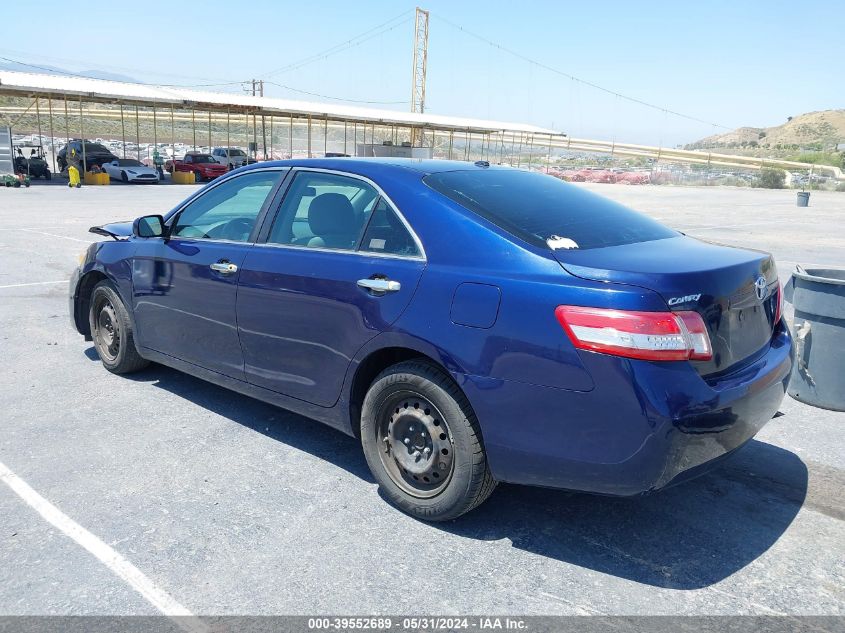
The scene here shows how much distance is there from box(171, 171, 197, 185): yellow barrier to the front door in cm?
3094

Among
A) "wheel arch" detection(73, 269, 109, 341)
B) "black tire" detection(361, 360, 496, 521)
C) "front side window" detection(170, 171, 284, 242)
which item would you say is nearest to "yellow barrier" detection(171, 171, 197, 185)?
"wheel arch" detection(73, 269, 109, 341)

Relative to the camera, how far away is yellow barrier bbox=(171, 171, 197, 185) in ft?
111

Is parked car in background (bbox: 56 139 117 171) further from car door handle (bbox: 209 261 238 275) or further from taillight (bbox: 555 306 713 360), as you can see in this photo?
taillight (bbox: 555 306 713 360)

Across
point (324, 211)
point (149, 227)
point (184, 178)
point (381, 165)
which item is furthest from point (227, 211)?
point (184, 178)

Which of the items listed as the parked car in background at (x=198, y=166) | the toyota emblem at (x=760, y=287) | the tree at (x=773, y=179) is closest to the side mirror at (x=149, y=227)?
the toyota emblem at (x=760, y=287)

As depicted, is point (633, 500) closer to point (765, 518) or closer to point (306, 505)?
point (765, 518)

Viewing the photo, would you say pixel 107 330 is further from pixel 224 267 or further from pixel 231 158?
pixel 231 158

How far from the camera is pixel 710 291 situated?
9.55ft

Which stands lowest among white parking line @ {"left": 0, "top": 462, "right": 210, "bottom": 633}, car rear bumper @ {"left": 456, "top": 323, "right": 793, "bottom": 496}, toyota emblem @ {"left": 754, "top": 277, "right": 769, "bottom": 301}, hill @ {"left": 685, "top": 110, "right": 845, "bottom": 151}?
white parking line @ {"left": 0, "top": 462, "right": 210, "bottom": 633}

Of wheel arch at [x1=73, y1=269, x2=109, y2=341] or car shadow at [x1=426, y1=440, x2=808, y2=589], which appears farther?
wheel arch at [x1=73, y1=269, x2=109, y2=341]

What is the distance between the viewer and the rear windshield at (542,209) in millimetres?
3312

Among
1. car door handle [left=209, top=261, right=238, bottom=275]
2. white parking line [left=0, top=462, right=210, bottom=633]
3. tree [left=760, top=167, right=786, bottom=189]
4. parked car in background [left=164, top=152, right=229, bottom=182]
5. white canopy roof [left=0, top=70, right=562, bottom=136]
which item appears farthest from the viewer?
tree [left=760, top=167, right=786, bottom=189]

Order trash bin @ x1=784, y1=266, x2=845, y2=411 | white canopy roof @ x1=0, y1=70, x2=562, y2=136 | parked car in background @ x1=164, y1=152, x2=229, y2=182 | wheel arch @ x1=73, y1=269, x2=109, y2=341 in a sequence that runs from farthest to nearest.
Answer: parked car in background @ x1=164, y1=152, x2=229, y2=182, white canopy roof @ x1=0, y1=70, x2=562, y2=136, wheel arch @ x1=73, y1=269, x2=109, y2=341, trash bin @ x1=784, y1=266, x2=845, y2=411

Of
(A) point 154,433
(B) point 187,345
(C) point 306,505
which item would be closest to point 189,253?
(B) point 187,345
